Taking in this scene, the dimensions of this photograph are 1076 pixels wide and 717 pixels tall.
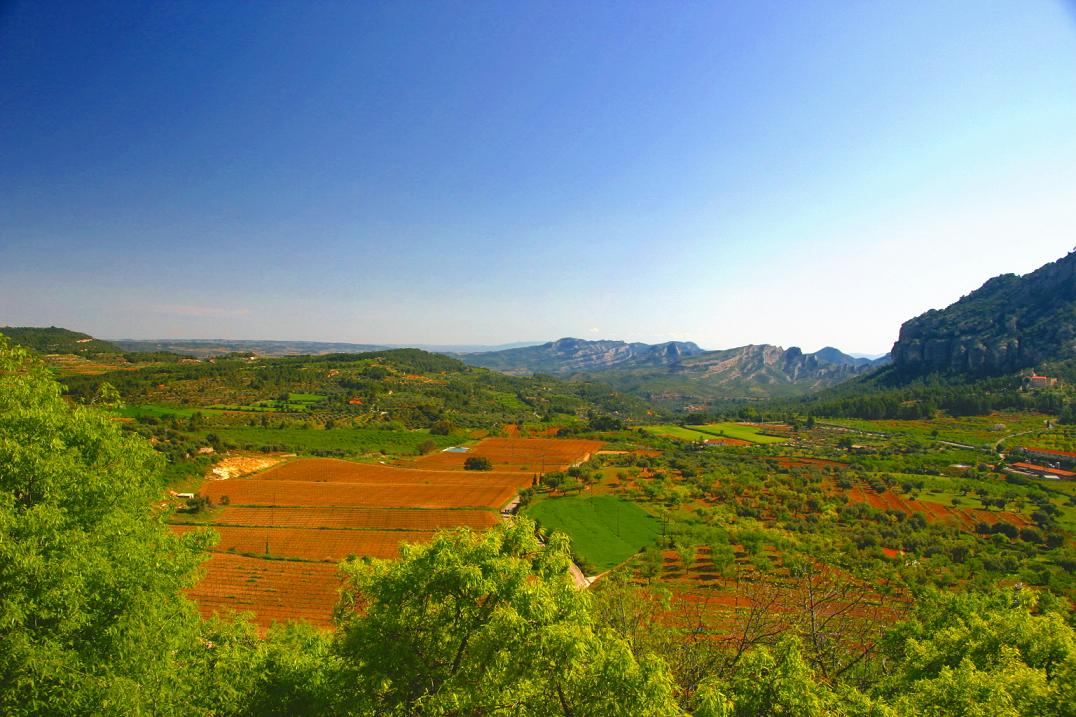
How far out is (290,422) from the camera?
11288 cm

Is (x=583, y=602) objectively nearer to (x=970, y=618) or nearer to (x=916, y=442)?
(x=970, y=618)

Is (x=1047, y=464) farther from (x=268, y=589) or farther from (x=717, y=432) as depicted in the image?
(x=268, y=589)

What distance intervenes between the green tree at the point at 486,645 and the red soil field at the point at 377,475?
68155 mm

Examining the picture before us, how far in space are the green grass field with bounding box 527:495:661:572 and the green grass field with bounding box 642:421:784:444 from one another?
66.2 meters

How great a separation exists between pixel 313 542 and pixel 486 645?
49.9m

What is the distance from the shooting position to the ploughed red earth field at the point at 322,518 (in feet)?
127

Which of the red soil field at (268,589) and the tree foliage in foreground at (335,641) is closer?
the tree foliage in foreground at (335,641)

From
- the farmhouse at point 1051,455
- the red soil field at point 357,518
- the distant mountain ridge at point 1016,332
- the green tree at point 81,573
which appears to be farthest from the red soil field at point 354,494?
the distant mountain ridge at point 1016,332

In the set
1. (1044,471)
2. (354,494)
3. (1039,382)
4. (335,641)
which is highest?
(1039,382)

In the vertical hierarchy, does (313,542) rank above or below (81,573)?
below

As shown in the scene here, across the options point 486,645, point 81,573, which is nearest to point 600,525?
point 486,645

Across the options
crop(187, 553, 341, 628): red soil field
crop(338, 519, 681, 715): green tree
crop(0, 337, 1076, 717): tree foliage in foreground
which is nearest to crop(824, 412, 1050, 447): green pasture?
crop(0, 337, 1076, 717): tree foliage in foreground

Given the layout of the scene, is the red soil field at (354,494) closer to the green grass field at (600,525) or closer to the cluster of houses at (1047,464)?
the green grass field at (600,525)

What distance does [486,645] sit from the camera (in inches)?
424
